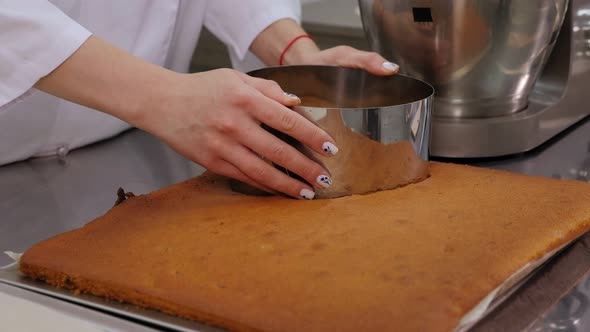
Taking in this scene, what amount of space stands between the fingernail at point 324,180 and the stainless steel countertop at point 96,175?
0.26 m

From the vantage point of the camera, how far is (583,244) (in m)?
0.84

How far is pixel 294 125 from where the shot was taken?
2.78 feet

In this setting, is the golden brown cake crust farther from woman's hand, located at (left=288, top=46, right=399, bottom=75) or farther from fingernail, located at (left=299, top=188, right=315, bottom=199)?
woman's hand, located at (left=288, top=46, right=399, bottom=75)

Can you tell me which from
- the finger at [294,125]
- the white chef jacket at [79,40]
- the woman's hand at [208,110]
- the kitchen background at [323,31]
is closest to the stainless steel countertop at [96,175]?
the white chef jacket at [79,40]

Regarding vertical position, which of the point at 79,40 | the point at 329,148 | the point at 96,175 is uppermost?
the point at 79,40

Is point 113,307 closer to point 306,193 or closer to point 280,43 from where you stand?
point 306,193

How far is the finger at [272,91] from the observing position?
86 centimetres

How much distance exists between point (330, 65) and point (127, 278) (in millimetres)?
416

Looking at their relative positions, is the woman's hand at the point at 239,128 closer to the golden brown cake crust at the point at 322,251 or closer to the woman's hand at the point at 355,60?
the golden brown cake crust at the point at 322,251

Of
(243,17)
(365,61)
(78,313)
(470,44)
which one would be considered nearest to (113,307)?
(78,313)

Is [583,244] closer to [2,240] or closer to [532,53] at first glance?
[532,53]

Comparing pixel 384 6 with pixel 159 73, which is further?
pixel 384 6

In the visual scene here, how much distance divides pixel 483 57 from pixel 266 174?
1.16 ft

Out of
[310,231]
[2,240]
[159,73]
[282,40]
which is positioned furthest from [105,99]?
[282,40]
